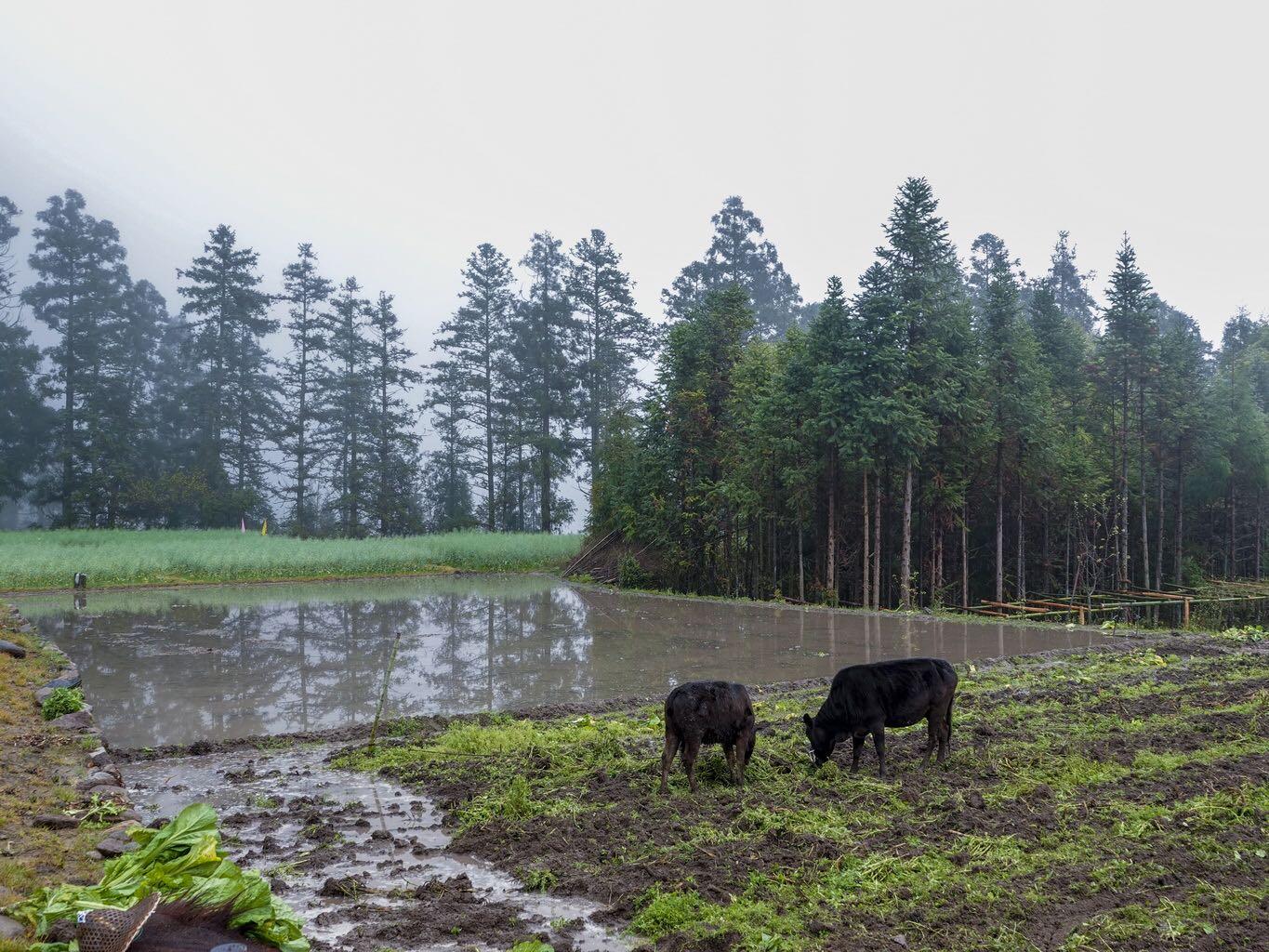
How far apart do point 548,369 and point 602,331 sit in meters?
4.06

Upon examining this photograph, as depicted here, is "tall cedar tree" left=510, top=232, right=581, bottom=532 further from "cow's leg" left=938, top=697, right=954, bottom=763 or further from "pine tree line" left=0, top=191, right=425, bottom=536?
"cow's leg" left=938, top=697, right=954, bottom=763

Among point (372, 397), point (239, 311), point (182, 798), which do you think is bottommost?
point (182, 798)

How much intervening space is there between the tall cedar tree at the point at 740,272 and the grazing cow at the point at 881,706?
2030 inches

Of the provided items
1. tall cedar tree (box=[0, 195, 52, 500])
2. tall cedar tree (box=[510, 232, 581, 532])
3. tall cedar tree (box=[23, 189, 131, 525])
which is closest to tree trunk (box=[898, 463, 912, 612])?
tall cedar tree (box=[510, 232, 581, 532])

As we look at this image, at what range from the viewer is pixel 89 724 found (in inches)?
334

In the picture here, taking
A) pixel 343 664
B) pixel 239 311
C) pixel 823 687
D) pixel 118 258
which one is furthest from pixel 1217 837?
pixel 118 258

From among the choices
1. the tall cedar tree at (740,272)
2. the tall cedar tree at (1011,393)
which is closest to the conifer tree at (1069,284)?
the tall cedar tree at (740,272)

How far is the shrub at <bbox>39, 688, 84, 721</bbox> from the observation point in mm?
8609

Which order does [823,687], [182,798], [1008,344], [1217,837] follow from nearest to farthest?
[1217,837] → [182,798] → [823,687] → [1008,344]

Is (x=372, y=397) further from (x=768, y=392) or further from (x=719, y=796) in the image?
(x=719, y=796)

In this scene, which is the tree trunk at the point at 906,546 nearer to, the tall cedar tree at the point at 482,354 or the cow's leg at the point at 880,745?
the cow's leg at the point at 880,745

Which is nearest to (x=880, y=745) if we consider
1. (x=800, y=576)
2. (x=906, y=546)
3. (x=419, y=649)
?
(x=419, y=649)

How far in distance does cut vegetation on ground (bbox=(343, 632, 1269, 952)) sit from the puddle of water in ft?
0.71

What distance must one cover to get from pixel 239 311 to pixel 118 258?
12.6m
